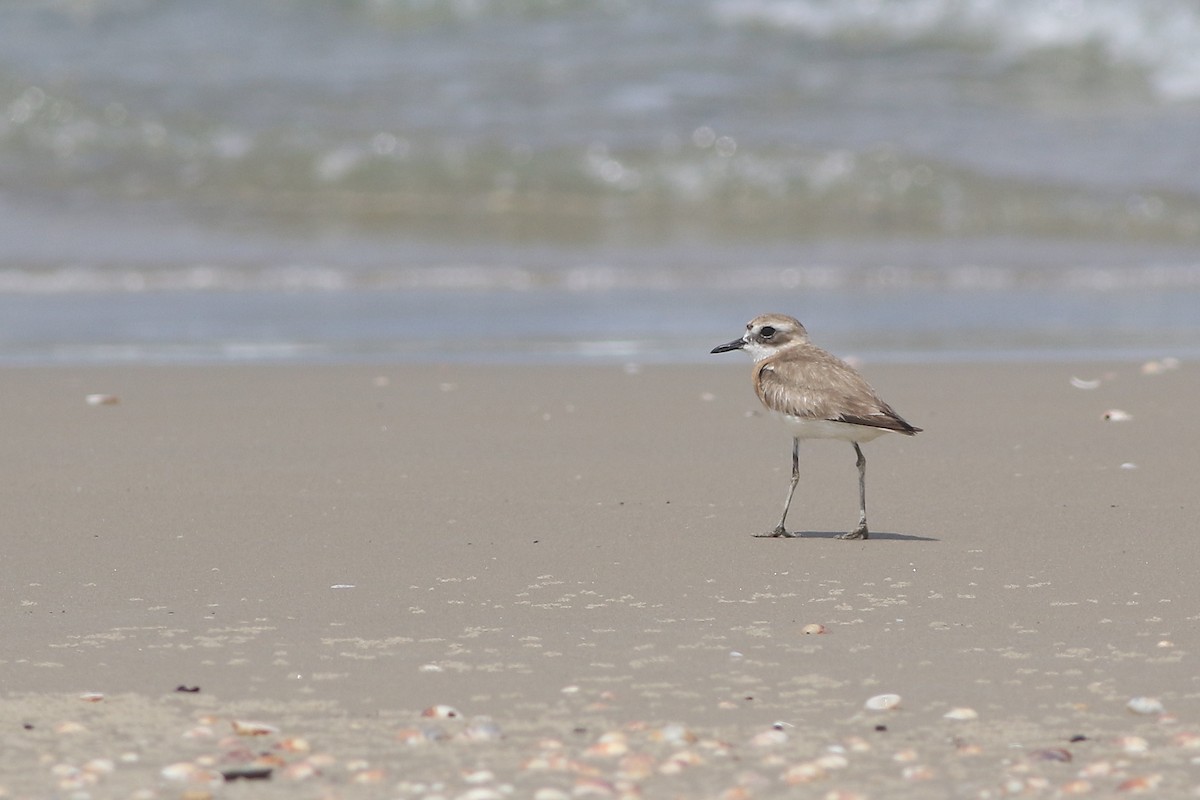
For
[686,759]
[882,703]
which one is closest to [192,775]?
[686,759]

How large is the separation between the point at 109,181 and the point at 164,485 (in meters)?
12.7

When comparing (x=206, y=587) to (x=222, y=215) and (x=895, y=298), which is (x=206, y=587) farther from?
(x=222, y=215)

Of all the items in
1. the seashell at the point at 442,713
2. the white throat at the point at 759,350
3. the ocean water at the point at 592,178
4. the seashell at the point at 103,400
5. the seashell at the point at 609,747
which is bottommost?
the seashell at the point at 609,747

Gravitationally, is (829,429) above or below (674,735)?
above

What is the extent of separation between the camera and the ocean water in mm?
11258

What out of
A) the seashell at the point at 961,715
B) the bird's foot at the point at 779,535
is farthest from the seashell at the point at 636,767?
the bird's foot at the point at 779,535

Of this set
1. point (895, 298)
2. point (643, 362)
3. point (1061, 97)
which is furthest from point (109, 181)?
point (1061, 97)

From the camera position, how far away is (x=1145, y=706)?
3369mm

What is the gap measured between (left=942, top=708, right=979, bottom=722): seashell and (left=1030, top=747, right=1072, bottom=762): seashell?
208 millimetres

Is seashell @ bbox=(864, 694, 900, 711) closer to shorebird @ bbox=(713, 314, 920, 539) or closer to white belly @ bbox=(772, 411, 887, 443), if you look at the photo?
shorebird @ bbox=(713, 314, 920, 539)

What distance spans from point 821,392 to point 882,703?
1.94 meters

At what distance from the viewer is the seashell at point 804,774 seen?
3.00 meters

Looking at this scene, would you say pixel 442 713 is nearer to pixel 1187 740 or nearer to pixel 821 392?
pixel 1187 740

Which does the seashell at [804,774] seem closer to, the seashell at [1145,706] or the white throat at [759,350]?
the seashell at [1145,706]
